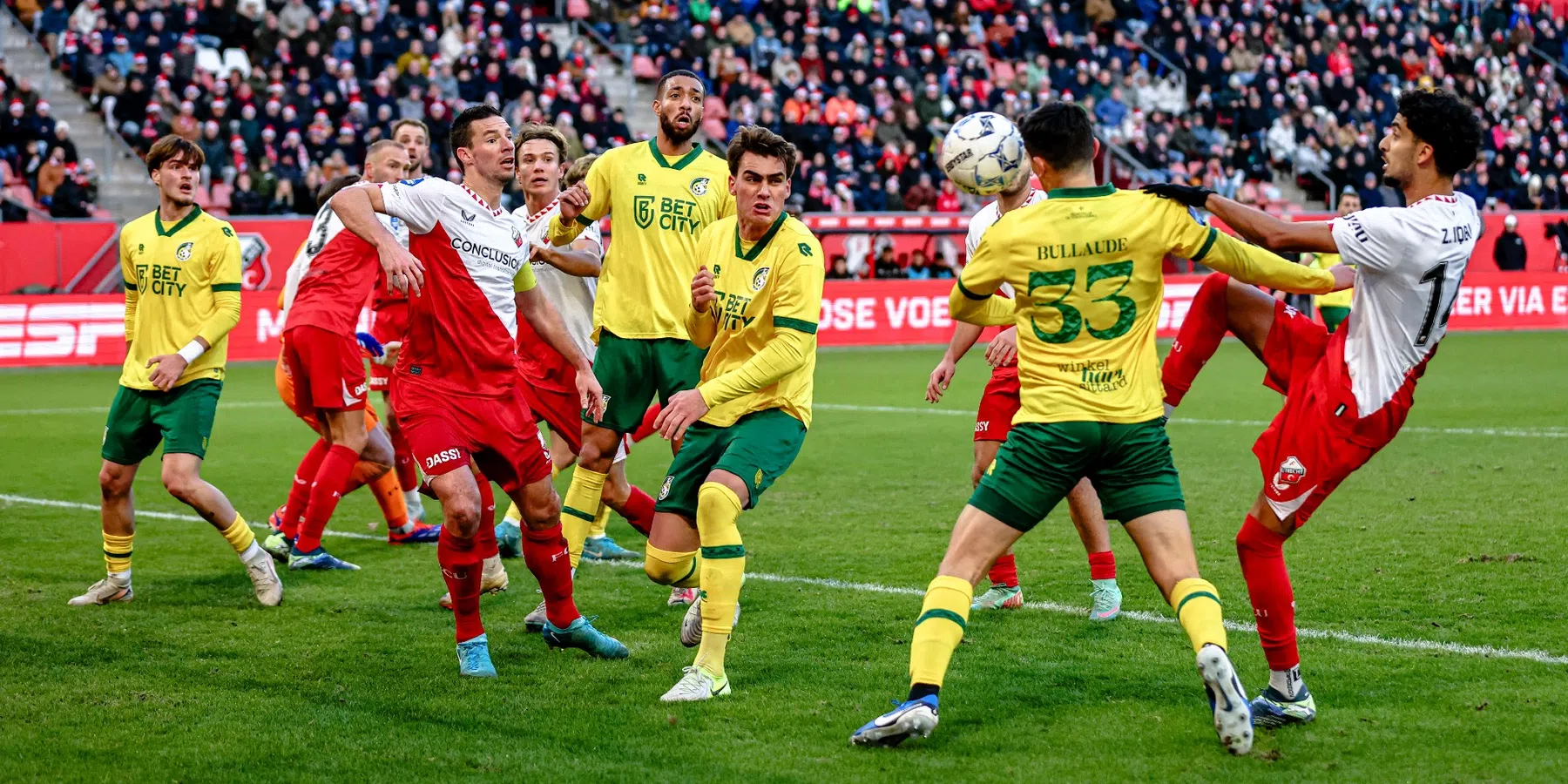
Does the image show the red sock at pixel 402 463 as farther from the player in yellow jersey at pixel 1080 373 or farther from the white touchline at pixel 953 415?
the white touchline at pixel 953 415

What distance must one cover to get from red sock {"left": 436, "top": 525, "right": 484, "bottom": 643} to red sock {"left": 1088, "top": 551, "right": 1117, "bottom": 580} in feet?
9.23

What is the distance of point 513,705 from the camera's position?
228 inches

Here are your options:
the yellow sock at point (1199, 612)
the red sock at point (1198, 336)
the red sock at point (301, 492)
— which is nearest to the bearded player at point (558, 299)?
the red sock at point (301, 492)

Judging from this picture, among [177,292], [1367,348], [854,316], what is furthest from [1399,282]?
[854,316]

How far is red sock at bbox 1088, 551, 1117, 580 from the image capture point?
718 cm

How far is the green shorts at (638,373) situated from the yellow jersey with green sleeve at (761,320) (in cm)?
120

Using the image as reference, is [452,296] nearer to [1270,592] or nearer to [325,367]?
[325,367]

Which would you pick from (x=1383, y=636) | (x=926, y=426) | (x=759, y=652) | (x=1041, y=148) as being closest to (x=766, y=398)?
(x=759, y=652)

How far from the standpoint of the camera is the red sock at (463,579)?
6.26 metres

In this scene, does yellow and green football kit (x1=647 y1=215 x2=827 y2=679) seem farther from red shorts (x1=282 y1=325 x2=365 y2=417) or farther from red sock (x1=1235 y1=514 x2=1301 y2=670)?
red shorts (x1=282 y1=325 x2=365 y2=417)

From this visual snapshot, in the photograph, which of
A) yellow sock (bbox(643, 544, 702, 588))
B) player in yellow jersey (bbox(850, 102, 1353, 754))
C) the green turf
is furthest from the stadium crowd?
player in yellow jersey (bbox(850, 102, 1353, 754))

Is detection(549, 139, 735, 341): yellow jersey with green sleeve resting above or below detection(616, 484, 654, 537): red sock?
Result: above

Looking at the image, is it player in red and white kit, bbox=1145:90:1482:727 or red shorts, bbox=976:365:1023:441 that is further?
red shorts, bbox=976:365:1023:441

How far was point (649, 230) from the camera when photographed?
25.1 ft
